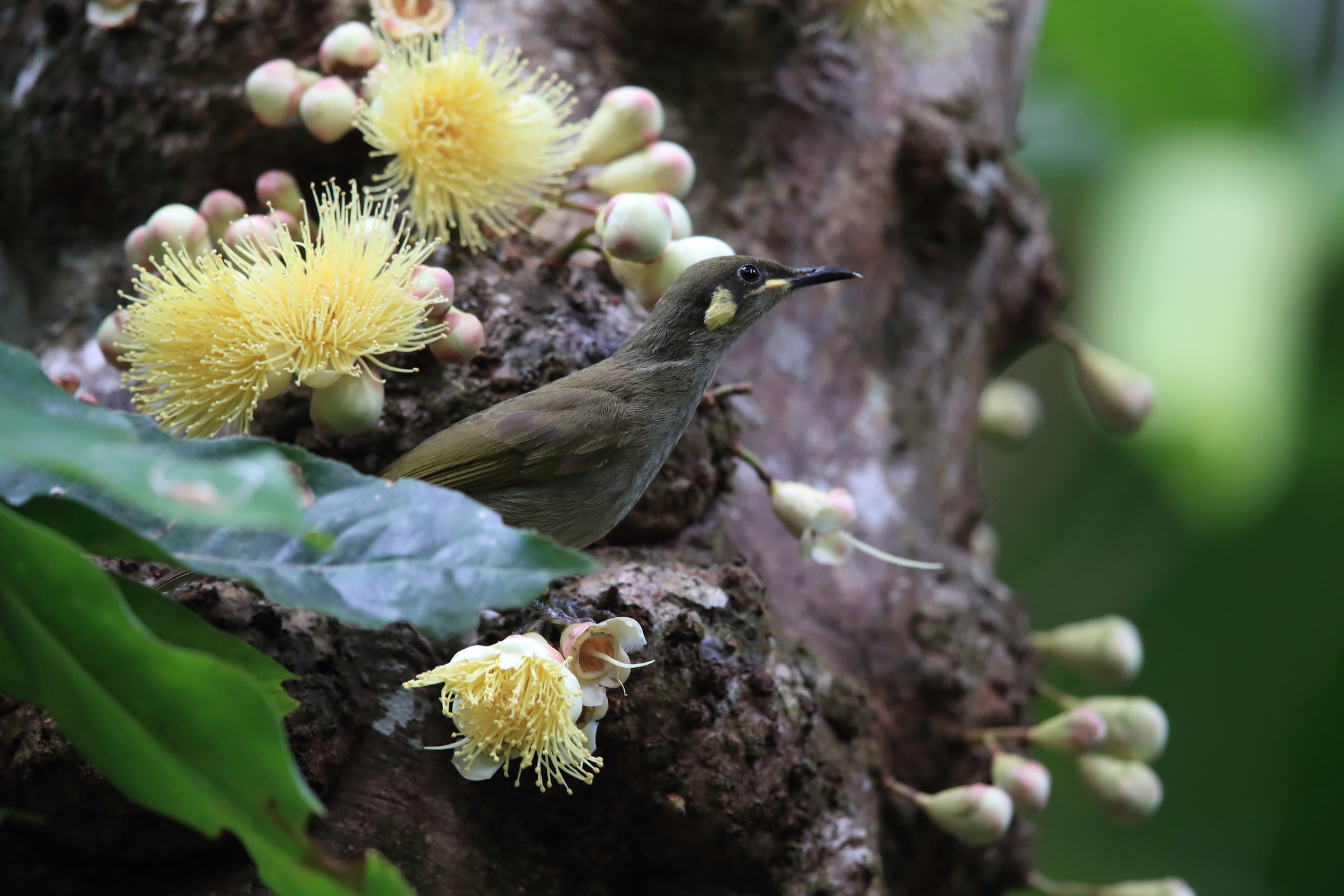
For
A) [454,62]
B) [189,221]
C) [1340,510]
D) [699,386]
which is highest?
[454,62]

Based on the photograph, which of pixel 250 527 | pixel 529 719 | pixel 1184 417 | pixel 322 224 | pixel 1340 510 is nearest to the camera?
pixel 250 527

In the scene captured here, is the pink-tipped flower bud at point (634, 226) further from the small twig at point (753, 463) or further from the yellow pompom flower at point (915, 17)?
the yellow pompom flower at point (915, 17)

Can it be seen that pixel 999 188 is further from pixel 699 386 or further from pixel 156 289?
pixel 156 289

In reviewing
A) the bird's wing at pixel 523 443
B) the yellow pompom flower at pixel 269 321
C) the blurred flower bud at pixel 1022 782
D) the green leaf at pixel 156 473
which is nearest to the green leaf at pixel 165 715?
the green leaf at pixel 156 473

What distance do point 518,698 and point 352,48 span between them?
1.41 m

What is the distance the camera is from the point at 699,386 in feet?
8.20

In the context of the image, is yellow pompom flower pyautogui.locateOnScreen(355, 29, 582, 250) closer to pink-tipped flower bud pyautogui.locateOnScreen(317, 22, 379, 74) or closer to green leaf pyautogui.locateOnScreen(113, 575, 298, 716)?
pink-tipped flower bud pyautogui.locateOnScreen(317, 22, 379, 74)

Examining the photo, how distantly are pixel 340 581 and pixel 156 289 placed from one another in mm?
939

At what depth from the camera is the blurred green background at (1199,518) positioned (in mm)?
5320

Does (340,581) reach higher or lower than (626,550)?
higher

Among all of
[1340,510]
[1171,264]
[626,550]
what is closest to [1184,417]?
[1171,264]

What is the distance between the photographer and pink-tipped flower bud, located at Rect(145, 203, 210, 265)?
226 centimetres

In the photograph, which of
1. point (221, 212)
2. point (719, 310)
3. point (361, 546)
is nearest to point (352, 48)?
point (221, 212)

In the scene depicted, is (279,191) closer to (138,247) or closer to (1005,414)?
(138,247)
